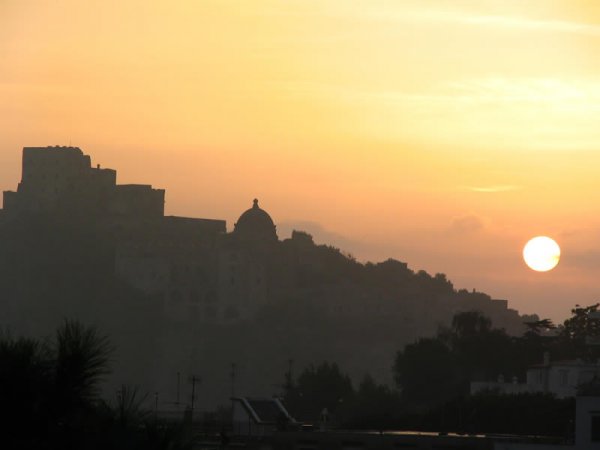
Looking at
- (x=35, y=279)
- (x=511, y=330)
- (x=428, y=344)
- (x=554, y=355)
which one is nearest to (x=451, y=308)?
(x=511, y=330)

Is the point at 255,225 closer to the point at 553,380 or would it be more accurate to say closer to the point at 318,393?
the point at 318,393

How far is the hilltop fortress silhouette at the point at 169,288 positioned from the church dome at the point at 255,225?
0.30 feet

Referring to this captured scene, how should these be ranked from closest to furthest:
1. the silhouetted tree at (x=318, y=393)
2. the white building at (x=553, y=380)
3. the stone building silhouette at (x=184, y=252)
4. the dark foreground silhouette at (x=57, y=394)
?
the dark foreground silhouette at (x=57, y=394), the white building at (x=553, y=380), the silhouetted tree at (x=318, y=393), the stone building silhouette at (x=184, y=252)

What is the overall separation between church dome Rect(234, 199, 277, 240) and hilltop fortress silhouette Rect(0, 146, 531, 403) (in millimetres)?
91

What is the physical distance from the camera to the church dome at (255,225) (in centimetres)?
12631

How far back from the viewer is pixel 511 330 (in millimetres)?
134500

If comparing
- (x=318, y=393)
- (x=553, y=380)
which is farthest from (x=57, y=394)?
(x=318, y=393)

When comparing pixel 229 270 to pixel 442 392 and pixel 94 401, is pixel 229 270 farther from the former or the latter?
pixel 94 401

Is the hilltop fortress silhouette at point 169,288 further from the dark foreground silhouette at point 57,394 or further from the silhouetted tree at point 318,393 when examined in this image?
the dark foreground silhouette at point 57,394

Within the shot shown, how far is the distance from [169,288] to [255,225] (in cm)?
728

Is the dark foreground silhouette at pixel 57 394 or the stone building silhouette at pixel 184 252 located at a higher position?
the stone building silhouette at pixel 184 252

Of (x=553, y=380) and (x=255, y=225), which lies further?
(x=255, y=225)

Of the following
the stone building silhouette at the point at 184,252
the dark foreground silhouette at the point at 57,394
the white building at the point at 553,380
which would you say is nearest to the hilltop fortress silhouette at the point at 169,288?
the stone building silhouette at the point at 184,252

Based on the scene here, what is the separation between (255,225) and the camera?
127188 mm
